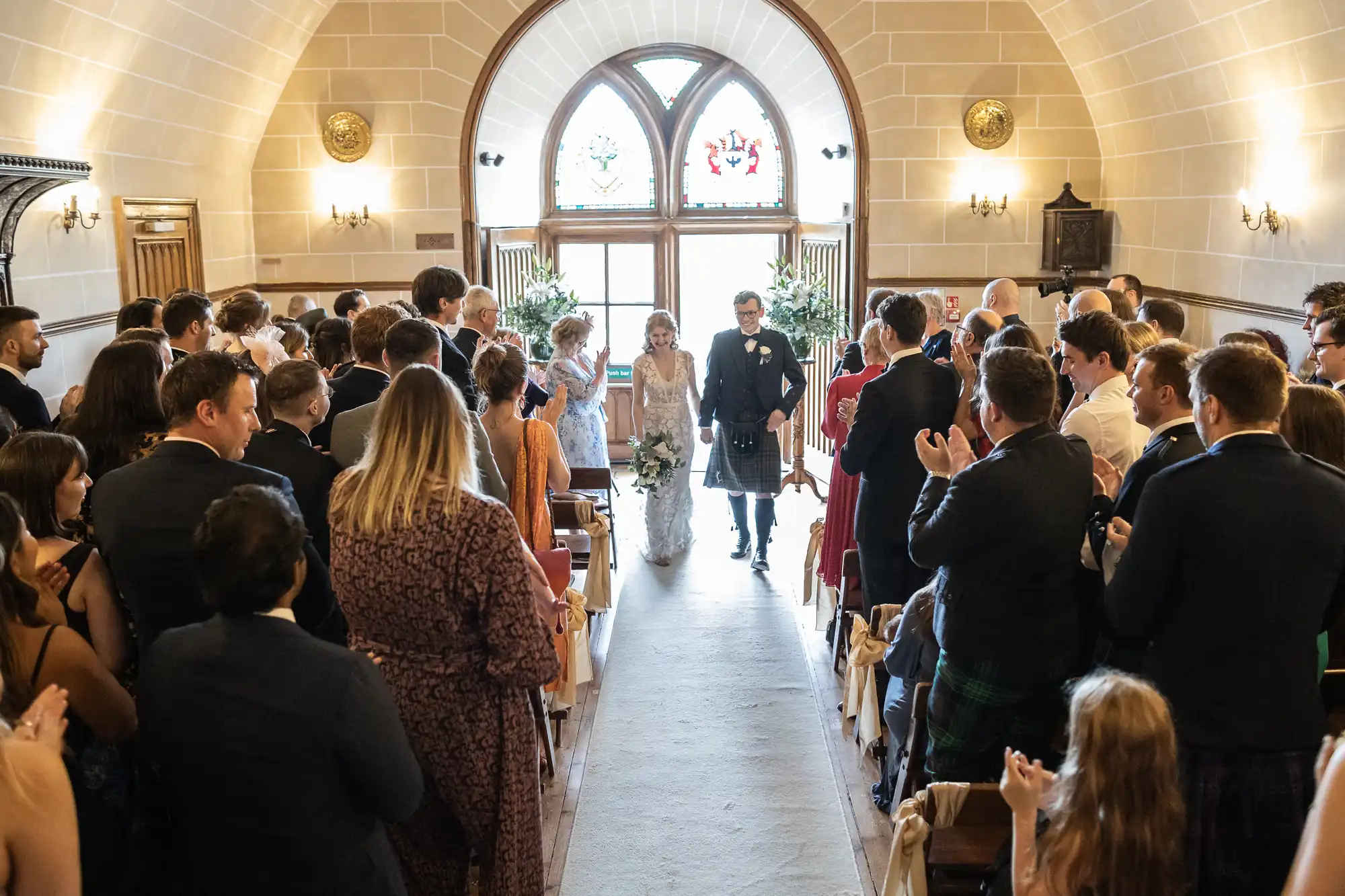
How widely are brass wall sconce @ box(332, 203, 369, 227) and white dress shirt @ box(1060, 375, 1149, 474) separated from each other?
243 inches

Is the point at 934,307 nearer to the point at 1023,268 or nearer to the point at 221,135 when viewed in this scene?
the point at 1023,268

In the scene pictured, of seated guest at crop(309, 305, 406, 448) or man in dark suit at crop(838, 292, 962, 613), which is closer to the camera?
seated guest at crop(309, 305, 406, 448)

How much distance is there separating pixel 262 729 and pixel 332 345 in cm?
304

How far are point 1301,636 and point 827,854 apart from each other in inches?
66.4

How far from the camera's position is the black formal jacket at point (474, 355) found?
523cm

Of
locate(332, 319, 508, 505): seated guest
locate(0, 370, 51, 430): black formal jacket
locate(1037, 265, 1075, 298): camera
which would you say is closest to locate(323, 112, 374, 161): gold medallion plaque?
locate(0, 370, 51, 430): black formal jacket

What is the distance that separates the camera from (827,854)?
3537mm

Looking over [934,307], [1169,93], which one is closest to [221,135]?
[934,307]

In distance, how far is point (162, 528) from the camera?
2.40 meters

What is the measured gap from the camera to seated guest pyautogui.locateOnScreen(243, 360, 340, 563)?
3021mm

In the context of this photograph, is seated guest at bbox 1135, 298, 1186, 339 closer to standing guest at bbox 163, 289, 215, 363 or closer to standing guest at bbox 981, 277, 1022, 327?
standing guest at bbox 981, 277, 1022, 327

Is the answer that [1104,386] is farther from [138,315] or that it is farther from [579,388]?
[138,315]

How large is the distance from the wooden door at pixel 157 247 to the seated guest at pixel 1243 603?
567 centimetres

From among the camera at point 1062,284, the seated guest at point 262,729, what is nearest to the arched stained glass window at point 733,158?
the camera at point 1062,284
